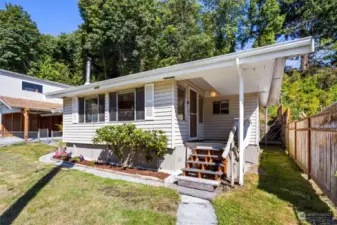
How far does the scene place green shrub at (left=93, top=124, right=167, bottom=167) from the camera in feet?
18.5

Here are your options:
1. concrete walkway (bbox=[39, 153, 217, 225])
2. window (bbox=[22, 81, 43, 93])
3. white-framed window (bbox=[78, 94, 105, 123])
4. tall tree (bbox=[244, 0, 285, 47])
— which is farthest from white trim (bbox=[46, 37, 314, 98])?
tall tree (bbox=[244, 0, 285, 47])

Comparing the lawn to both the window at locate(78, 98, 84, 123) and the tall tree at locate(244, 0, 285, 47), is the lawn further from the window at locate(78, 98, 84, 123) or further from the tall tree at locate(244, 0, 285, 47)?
the tall tree at locate(244, 0, 285, 47)

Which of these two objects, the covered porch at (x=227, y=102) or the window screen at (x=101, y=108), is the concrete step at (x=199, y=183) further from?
the window screen at (x=101, y=108)

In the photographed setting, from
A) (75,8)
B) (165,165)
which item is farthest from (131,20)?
(165,165)

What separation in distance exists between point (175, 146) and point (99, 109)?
372cm

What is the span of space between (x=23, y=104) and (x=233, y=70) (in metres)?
16.1

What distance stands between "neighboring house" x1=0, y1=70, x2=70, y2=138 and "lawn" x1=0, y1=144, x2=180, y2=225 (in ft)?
37.1

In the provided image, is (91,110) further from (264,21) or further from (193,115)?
(264,21)

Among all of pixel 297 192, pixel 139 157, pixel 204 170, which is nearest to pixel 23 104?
pixel 139 157

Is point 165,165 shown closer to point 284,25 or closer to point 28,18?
point 284,25

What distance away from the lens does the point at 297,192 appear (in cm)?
429

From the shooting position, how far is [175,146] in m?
5.78

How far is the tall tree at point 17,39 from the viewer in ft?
78.0

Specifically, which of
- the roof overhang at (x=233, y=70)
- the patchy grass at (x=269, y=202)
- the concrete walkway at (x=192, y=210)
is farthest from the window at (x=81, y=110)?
the patchy grass at (x=269, y=202)
